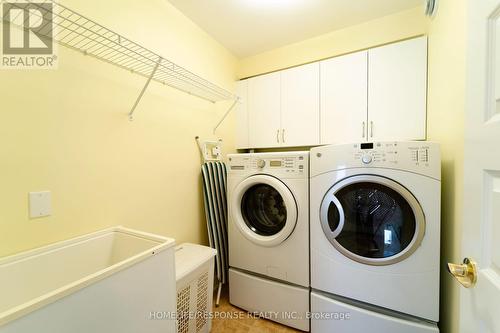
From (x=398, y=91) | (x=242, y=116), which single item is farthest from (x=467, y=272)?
(x=242, y=116)

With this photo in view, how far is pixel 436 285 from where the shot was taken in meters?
1.06

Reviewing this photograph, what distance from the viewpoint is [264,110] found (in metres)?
2.11

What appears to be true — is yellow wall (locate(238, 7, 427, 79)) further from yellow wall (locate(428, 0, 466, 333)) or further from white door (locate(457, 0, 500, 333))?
white door (locate(457, 0, 500, 333))

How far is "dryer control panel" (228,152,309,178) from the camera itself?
1.38m

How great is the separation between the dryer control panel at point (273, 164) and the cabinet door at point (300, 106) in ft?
1.89

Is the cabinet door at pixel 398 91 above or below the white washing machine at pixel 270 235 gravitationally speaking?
above

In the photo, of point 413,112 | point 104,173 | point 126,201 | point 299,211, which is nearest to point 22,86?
point 104,173

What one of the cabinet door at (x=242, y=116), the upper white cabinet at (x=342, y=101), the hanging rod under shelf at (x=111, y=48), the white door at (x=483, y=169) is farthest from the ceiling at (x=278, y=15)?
the white door at (x=483, y=169)

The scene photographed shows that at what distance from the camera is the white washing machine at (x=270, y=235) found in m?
1.39

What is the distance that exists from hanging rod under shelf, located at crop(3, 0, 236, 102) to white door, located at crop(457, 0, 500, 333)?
45.5 inches

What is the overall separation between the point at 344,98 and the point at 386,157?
2.68 ft

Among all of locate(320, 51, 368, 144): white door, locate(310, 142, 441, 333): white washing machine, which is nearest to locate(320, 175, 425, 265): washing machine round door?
locate(310, 142, 441, 333): white washing machine

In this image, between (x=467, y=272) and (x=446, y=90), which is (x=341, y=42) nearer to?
(x=446, y=90)

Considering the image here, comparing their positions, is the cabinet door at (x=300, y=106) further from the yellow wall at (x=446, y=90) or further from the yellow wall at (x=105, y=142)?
the yellow wall at (x=105, y=142)
